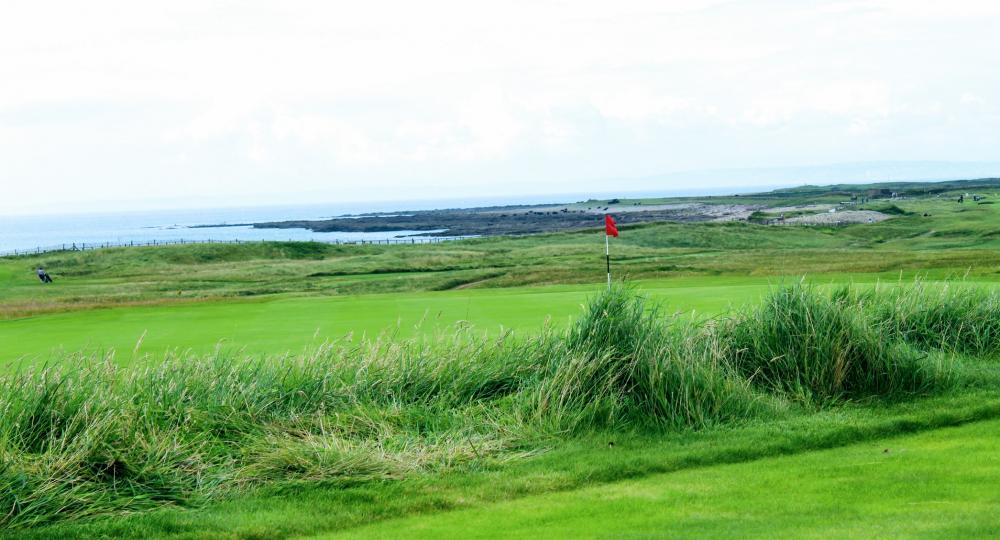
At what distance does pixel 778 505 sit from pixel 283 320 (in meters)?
11.5

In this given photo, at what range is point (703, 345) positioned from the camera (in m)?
10.1

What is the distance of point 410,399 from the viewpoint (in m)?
9.49

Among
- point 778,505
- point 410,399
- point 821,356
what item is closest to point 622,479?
point 778,505

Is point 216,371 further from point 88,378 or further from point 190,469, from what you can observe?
point 190,469

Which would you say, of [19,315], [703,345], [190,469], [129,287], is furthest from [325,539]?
[129,287]

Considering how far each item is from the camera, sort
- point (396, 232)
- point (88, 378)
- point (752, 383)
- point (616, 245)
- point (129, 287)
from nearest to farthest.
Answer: point (88, 378) < point (752, 383) < point (129, 287) < point (616, 245) < point (396, 232)

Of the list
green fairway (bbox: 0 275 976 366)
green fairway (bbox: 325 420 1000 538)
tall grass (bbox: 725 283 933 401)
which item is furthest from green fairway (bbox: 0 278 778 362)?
green fairway (bbox: 325 420 1000 538)

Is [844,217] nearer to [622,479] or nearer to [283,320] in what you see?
[283,320]

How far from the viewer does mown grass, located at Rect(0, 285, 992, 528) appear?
23.2 feet

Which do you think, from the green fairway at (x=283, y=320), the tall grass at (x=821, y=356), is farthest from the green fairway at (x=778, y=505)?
the green fairway at (x=283, y=320)

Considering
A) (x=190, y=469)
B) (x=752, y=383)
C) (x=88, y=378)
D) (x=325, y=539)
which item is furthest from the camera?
(x=752, y=383)

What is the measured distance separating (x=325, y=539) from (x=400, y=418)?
9.45ft

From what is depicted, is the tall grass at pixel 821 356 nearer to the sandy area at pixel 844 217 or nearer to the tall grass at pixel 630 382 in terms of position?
the tall grass at pixel 630 382

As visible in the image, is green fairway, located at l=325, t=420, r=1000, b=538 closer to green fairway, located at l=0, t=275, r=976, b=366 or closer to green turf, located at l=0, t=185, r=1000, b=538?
green turf, located at l=0, t=185, r=1000, b=538
